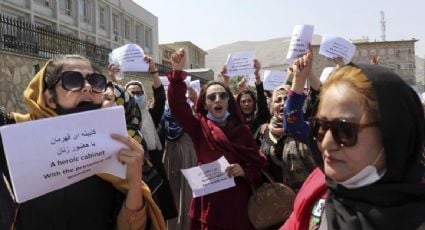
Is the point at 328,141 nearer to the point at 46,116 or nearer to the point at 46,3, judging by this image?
the point at 46,116

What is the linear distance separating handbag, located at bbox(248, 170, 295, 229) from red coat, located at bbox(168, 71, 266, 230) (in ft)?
0.55

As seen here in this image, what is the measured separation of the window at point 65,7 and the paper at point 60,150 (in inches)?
1196

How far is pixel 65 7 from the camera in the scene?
101 feet

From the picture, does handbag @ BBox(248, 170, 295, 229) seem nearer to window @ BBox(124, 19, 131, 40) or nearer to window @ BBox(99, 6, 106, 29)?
window @ BBox(99, 6, 106, 29)

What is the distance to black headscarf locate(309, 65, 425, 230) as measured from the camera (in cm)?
156

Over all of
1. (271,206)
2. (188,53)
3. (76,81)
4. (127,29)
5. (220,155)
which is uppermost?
(127,29)

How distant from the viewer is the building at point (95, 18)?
26.0 meters

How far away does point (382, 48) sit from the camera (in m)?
61.2

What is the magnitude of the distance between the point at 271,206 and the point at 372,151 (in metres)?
2.12

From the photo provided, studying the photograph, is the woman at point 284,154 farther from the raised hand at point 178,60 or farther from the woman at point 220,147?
the raised hand at point 178,60

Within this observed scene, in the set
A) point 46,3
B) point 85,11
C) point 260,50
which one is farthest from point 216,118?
point 260,50

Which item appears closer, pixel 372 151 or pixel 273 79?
pixel 372 151

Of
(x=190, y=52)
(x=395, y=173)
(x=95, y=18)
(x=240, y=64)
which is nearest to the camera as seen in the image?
(x=395, y=173)

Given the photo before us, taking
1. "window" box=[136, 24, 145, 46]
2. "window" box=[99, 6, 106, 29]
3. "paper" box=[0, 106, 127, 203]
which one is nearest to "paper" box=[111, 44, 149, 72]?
"paper" box=[0, 106, 127, 203]
